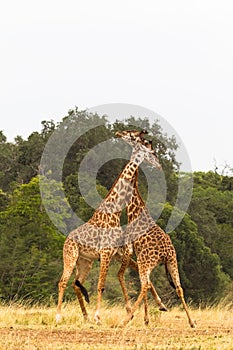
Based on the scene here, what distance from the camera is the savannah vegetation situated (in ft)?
83.9

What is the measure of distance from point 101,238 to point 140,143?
63.6 inches

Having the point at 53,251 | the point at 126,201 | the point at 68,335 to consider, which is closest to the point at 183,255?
the point at 53,251

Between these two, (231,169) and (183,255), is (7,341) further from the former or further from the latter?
(231,169)

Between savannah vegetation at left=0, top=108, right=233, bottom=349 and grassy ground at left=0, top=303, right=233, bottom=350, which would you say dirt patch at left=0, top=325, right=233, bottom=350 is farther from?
savannah vegetation at left=0, top=108, right=233, bottom=349

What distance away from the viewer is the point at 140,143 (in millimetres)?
13781

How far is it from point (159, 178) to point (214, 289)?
8.01 meters

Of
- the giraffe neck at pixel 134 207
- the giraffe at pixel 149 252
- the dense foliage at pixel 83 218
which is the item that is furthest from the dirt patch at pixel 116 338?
the dense foliage at pixel 83 218

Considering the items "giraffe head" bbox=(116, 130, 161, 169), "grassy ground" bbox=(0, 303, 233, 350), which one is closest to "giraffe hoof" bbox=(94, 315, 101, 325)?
"grassy ground" bbox=(0, 303, 233, 350)

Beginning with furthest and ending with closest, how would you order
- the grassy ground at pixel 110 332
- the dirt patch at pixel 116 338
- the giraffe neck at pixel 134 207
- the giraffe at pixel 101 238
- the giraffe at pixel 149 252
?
the giraffe neck at pixel 134 207 < the giraffe at pixel 101 238 < the giraffe at pixel 149 252 < the grassy ground at pixel 110 332 < the dirt patch at pixel 116 338

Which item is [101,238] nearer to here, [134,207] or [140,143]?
[134,207]

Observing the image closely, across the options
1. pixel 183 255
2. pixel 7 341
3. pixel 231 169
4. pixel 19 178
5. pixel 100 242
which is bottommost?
pixel 7 341

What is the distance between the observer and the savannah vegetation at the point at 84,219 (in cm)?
2556

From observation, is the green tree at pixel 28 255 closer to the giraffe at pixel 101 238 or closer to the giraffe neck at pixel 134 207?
the giraffe at pixel 101 238

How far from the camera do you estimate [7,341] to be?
9.74 meters
